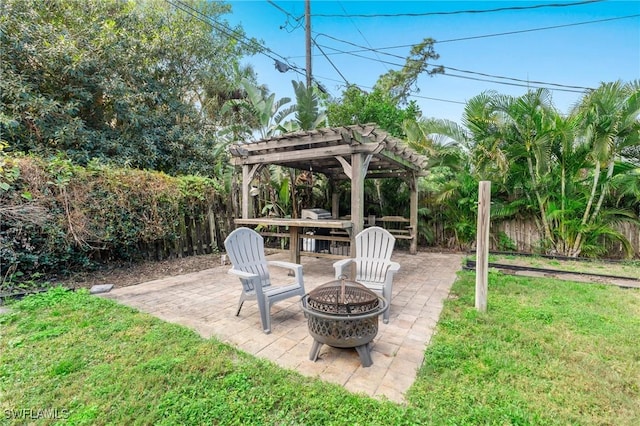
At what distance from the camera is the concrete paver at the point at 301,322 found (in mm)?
2336

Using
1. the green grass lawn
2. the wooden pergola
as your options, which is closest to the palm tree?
the wooden pergola

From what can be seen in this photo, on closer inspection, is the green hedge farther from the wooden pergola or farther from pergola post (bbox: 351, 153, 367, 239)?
pergola post (bbox: 351, 153, 367, 239)

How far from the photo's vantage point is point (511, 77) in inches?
437

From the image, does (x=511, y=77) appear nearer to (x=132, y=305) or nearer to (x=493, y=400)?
(x=493, y=400)

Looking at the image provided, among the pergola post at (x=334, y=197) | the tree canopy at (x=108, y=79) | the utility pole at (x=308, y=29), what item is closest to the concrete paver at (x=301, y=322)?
the pergola post at (x=334, y=197)

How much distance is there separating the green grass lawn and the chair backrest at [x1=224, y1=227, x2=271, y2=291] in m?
0.90

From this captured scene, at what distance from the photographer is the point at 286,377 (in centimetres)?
224

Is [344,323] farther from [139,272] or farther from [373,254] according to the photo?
[139,272]

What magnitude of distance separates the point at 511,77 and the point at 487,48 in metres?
1.41

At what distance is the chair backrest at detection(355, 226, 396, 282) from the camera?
379 centimetres

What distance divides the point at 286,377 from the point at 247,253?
5.74ft

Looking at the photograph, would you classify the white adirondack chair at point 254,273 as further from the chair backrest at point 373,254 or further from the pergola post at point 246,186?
the pergola post at point 246,186

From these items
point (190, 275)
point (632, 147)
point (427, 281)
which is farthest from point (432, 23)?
point (190, 275)

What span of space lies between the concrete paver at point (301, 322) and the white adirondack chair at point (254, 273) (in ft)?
0.87
